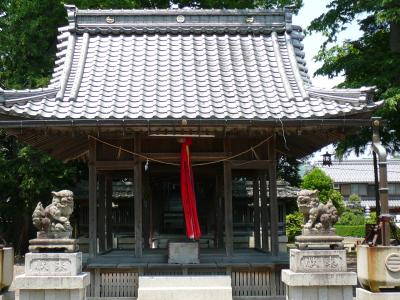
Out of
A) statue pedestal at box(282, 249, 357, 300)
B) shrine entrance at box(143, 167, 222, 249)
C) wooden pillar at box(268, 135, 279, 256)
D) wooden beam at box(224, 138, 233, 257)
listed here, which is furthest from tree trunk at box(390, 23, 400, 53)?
statue pedestal at box(282, 249, 357, 300)

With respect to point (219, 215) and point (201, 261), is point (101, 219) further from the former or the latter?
point (219, 215)

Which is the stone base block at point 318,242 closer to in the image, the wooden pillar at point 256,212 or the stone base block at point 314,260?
the stone base block at point 314,260

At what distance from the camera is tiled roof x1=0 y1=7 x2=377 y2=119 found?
35.1 feet

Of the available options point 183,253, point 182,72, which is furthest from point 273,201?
point 182,72

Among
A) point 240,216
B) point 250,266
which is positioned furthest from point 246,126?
point 240,216

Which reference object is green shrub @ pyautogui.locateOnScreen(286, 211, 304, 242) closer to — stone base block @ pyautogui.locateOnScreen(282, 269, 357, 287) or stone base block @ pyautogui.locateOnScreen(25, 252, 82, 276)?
stone base block @ pyautogui.locateOnScreen(282, 269, 357, 287)

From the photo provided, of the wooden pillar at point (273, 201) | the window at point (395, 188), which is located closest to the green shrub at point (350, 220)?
the window at point (395, 188)

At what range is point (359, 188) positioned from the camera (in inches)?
2756

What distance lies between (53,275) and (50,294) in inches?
13.1

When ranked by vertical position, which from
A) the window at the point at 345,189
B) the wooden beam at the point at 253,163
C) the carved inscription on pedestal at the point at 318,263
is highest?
the window at the point at 345,189

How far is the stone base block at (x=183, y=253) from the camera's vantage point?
1138cm

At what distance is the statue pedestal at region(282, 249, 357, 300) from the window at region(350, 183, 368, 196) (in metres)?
62.7

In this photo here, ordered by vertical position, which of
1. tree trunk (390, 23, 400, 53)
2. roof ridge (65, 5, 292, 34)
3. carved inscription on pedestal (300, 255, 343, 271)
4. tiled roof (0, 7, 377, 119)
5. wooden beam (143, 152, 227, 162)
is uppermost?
tree trunk (390, 23, 400, 53)

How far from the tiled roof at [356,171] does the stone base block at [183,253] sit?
5933 cm
